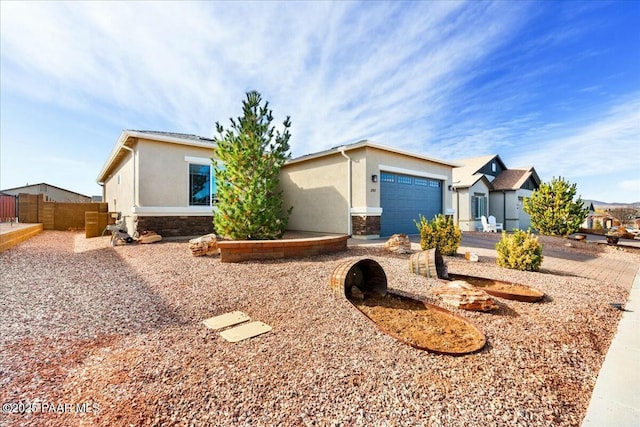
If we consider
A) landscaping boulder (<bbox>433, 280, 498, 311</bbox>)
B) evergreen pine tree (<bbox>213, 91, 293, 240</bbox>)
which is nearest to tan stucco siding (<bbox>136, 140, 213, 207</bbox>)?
evergreen pine tree (<bbox>213, 91, 293, 240</bbox>)

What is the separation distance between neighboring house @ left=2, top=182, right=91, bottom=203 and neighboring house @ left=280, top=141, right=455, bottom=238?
80.5 ft

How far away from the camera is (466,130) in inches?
634

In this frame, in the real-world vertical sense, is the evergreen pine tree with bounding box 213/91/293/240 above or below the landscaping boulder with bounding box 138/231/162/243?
above

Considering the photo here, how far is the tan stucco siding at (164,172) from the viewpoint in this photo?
9570 mm

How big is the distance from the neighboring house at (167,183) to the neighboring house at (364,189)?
427cm

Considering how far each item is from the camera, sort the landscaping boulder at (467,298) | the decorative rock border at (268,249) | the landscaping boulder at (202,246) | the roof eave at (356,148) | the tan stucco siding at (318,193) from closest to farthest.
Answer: the landscaping boulder at (467,298) → the decorative rock border at (268,249) → the landscaping boulder at (202,246) → the roof eave at (356,148) → the tan stucco siding at (318,193)

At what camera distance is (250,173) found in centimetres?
779

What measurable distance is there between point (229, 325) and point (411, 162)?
1144 centimetres

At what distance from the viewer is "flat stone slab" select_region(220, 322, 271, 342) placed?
9.55 ft

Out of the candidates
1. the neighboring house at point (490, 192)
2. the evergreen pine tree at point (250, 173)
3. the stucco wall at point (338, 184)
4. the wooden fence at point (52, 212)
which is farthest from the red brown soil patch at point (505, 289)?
the wooden fence at point (52, 212)

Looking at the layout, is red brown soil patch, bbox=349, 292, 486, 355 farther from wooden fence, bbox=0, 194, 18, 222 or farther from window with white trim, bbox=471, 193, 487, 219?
wooden fence, bbox=0, 194, 18, 222

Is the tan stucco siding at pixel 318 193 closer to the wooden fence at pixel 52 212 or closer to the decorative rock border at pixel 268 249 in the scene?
the decorative rock border at pixel 268 249

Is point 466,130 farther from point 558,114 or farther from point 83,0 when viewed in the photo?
point 83,0

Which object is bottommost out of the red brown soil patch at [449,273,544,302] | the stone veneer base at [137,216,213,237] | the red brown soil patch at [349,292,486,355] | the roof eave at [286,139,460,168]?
the red brown soil patch at [349,292,486,355]
